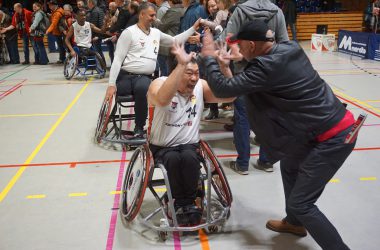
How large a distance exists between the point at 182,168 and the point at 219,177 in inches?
10.9

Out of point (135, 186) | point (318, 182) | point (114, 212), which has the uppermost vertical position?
point (318, 182)

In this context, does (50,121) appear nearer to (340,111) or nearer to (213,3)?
(213,3)

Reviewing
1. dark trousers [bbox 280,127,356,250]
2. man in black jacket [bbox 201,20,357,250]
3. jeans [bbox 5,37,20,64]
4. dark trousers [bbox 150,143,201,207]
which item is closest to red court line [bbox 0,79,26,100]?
jeans [bbox 5,37,20,64]

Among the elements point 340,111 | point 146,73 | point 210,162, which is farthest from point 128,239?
point 146,73

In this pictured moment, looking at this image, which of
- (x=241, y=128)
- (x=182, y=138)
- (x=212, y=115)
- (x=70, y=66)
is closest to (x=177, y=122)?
(x=182, y=138)

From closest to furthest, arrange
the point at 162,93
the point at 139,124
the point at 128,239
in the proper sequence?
the point at 162,93, the point at 128,239, the point at 139,124

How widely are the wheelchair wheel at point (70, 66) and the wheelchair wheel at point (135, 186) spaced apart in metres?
5.74

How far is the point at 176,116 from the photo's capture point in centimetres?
270

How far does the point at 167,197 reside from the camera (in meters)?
2.80

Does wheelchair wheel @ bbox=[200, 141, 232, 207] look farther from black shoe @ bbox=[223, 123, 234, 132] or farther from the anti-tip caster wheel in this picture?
black shoe @ bbox=[223, 123, 234, 132]

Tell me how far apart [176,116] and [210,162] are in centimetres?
41

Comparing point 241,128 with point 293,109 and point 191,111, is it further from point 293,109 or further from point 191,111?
point 293,109

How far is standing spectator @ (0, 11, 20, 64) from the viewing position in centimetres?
1072

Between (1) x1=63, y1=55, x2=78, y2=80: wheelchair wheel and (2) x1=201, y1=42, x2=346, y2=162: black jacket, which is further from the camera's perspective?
(1) x1=63, y1=55, x2=78, y2=80: wheelchair wheel
